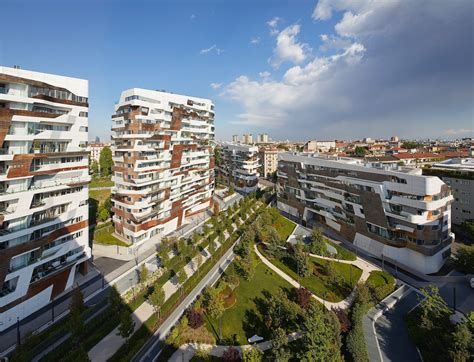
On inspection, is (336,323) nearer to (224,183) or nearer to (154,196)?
(154,196)

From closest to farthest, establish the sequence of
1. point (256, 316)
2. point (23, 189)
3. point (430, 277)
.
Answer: point (23, 189) < point (256, 316) < point (430, 277)

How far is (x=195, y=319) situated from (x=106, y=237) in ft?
104

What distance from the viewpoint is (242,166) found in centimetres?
10119

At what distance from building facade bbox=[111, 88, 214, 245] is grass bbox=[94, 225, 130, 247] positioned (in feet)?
4.84

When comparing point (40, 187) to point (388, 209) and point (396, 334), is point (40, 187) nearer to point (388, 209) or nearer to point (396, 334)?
point (396, 334)

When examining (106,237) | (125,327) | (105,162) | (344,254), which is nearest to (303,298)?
(344,254)

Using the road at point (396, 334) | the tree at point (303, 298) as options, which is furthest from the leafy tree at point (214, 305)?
the road at point (396, 334)

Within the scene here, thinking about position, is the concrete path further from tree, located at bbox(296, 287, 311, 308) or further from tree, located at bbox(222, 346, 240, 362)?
tree, located at bbox(296, 287, 311, 308)

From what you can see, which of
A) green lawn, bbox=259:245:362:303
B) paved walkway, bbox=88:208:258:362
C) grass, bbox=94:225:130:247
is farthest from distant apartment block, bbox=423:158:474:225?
grass, bbox=94:225:130:247

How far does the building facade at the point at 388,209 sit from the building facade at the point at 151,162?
30.7 m

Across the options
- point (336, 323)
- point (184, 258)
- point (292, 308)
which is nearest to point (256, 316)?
point (292, 308)

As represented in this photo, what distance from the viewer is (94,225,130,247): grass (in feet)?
169

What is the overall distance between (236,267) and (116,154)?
105 ft

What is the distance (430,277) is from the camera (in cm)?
4291
